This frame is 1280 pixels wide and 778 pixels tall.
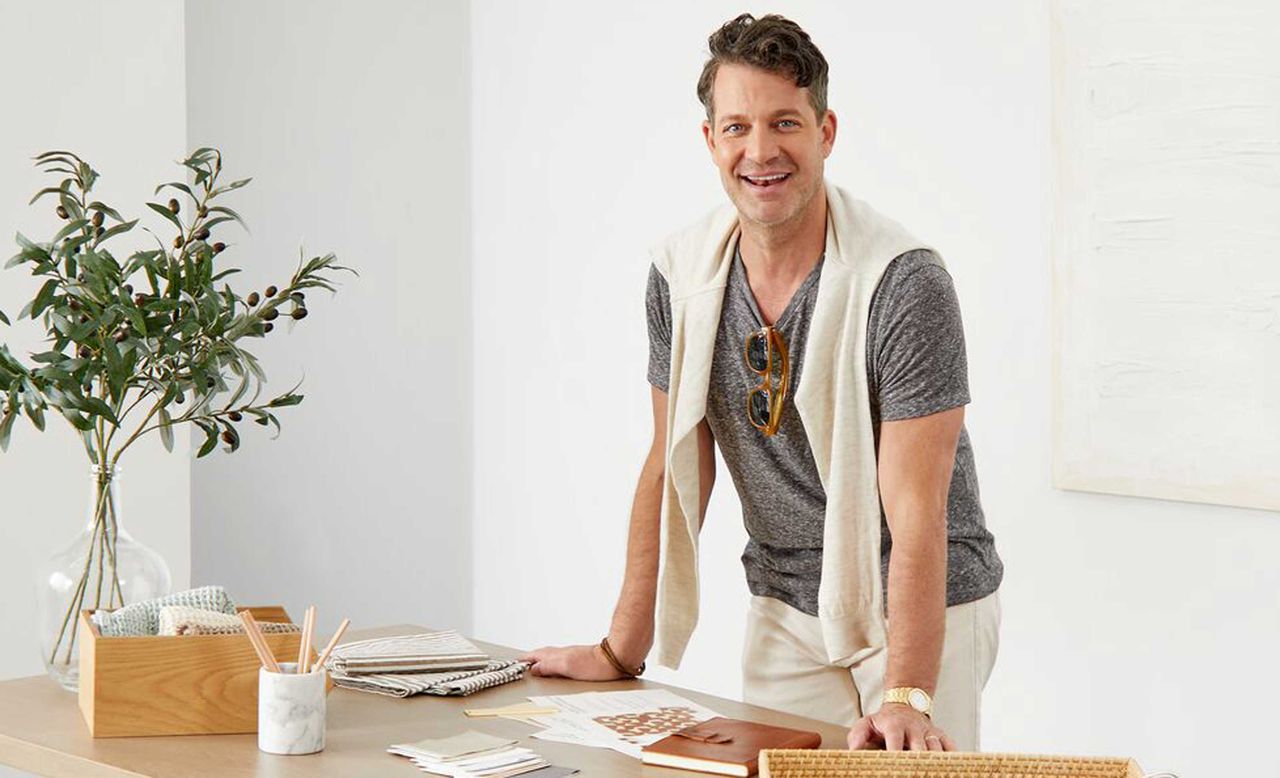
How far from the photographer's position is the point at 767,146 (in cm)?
213

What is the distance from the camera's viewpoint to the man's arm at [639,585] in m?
2.21

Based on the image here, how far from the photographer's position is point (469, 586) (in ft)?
15.5

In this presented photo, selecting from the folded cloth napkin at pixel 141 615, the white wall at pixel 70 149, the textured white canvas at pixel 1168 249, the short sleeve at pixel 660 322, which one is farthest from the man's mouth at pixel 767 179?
the white wall at pixel 70 149

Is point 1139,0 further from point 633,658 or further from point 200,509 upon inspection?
point 200,509

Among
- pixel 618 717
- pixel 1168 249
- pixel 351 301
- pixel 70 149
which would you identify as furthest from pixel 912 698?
pixel 351 301

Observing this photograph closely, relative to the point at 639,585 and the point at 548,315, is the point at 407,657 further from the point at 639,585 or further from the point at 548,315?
the point at 548,315

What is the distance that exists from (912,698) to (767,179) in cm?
74

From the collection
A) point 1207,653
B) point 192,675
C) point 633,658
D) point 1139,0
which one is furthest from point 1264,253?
point 192,675

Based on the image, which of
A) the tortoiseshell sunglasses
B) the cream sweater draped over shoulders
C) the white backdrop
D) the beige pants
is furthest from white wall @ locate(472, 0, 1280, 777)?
the tortoiseshell sunglasses

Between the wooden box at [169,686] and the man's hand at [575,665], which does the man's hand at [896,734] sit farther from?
the wooden box at [169,686]

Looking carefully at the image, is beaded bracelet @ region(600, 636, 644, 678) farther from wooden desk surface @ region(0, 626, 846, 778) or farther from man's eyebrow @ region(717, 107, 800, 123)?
man's eyebrow @ region(717, 107, 800, 123)

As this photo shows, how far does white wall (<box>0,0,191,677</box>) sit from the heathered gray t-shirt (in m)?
1.51

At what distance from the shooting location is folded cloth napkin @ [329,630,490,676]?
2.19 meters

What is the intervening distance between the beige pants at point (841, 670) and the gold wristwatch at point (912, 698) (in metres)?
0.31
